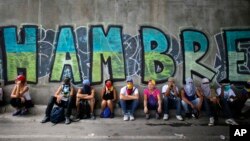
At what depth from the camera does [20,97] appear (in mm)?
10391

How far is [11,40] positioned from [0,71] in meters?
1.13

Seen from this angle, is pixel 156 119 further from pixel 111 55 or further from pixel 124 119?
pixel 111 55

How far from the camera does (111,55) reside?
11.2 metres

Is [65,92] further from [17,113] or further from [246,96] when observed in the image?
[246,96]

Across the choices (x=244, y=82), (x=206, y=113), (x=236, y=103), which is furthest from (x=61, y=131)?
(x=244, y=82)

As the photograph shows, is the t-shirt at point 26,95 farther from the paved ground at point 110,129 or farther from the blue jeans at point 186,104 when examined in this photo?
the blue jeans at point 186,104

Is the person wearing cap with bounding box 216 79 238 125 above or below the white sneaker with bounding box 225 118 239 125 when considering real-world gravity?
above

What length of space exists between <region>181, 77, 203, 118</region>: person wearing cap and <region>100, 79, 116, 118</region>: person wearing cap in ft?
7.31

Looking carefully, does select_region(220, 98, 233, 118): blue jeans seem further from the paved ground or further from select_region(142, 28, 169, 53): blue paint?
select_region(142, 28, 169, 53): blue paint

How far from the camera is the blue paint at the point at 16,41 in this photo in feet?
A: 36.8

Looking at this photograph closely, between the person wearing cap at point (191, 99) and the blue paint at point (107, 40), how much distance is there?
255 centimetres

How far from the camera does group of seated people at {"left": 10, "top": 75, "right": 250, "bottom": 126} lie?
10164 millimetres

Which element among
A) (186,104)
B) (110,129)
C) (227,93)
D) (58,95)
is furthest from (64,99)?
(227,93)

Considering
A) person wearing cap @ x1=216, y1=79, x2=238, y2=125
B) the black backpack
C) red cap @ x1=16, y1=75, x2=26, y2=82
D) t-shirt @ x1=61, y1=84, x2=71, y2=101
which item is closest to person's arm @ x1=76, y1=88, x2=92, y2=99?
t-shirt @ x1=61, y1=84, x2=71, y2=101
